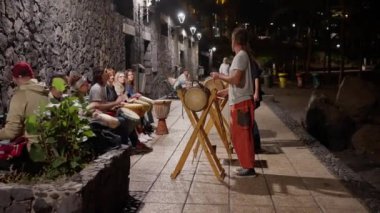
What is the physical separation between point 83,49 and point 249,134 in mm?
4742

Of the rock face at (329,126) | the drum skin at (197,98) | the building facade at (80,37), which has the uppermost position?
the building facade at (80,37)

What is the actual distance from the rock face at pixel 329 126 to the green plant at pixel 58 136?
347 inches

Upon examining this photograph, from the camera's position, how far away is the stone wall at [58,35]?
6051mm

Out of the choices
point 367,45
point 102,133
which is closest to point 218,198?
point 102,133

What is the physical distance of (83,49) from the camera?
9.19m

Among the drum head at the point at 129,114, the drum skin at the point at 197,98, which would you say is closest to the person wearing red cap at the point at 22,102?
the drum skin at the point at 197,98

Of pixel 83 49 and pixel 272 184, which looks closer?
pixel 272 184

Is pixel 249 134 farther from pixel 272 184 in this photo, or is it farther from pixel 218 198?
pixel 218 198

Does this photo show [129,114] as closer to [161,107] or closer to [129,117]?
[129,117]

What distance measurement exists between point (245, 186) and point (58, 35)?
438 centimetres

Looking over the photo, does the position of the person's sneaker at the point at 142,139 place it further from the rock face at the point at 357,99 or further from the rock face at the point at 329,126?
the rock face at the point at 357,99

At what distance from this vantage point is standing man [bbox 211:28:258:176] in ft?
18.8

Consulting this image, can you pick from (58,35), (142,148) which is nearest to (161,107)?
(142,148)

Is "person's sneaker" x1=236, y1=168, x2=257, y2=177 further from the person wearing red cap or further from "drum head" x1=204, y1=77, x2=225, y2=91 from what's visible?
the person wearing red cap
